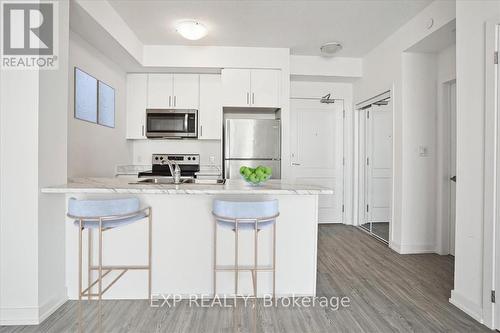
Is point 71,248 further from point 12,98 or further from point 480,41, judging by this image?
point 480,41

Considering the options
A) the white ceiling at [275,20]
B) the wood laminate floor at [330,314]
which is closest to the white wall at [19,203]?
the wood laminate floor at [330,314]

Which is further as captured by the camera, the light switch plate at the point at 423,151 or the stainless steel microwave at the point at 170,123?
the stainless steel microwave at the point at 170,123

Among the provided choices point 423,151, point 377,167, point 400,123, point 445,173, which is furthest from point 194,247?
point 377,167

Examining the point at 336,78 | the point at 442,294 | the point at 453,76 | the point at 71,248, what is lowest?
the point at 442,294

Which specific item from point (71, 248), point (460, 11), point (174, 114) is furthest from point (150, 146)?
point (460, 11)

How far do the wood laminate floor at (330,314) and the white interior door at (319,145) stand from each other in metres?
2.18

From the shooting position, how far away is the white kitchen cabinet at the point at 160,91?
408 centimetres

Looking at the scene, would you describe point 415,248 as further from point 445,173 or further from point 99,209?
point 99,209

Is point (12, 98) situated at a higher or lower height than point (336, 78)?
lower

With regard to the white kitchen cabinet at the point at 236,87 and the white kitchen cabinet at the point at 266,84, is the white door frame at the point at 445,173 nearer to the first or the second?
the white kitchen cabinet at the point at 266,84

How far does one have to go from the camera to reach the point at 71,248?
2129mm

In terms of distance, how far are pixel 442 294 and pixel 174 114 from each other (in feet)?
12.2

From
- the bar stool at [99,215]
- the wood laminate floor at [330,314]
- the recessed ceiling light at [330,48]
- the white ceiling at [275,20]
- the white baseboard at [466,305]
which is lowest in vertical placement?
the wood laminate floor at [330,314]

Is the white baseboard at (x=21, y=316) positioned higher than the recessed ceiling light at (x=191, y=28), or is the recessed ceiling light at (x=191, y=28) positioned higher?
the recessed ceiling light at (x=191, y=28)
